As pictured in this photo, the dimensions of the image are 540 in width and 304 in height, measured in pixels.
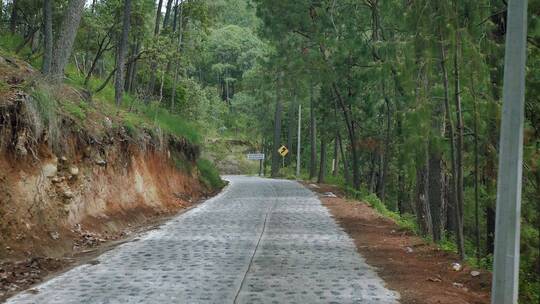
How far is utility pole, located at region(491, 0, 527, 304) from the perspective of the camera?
5789mm

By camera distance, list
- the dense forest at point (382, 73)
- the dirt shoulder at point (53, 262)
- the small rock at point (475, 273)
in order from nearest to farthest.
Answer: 1. the dirt shoulder at point (53, 262)
2. the small rock at point (475, 273)
3. the dense forest at point (382, 73)

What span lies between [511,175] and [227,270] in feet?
16.3

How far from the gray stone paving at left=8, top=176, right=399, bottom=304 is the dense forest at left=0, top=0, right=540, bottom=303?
8.41 feet

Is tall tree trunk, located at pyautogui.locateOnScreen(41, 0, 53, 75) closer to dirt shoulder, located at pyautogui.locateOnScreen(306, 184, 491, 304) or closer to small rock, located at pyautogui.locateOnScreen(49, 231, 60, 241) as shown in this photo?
small rock, located at pyautogui.locateOnScreen(49, 231, 60, 241)

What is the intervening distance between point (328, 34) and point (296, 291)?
16.3 meters

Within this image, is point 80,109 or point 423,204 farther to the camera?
point 423,204

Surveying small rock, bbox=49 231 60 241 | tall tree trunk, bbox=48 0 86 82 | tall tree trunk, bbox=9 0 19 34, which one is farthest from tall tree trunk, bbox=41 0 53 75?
tall tree trunk, bbox=9 0 19 34

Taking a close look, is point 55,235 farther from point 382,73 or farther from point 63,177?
point 382,73

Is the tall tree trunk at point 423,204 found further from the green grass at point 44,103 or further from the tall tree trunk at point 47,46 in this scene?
the tall tree trunk at point 47,46

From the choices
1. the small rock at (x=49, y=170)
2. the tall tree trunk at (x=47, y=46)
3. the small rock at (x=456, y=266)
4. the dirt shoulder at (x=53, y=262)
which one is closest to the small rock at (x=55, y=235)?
the dirt shoulder at (x=53, y=262)

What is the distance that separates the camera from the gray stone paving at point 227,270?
781 centimetres

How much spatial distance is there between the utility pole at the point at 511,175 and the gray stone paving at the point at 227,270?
208 centimetres

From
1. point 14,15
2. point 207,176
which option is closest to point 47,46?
point 14,15

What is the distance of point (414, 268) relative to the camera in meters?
10.2
